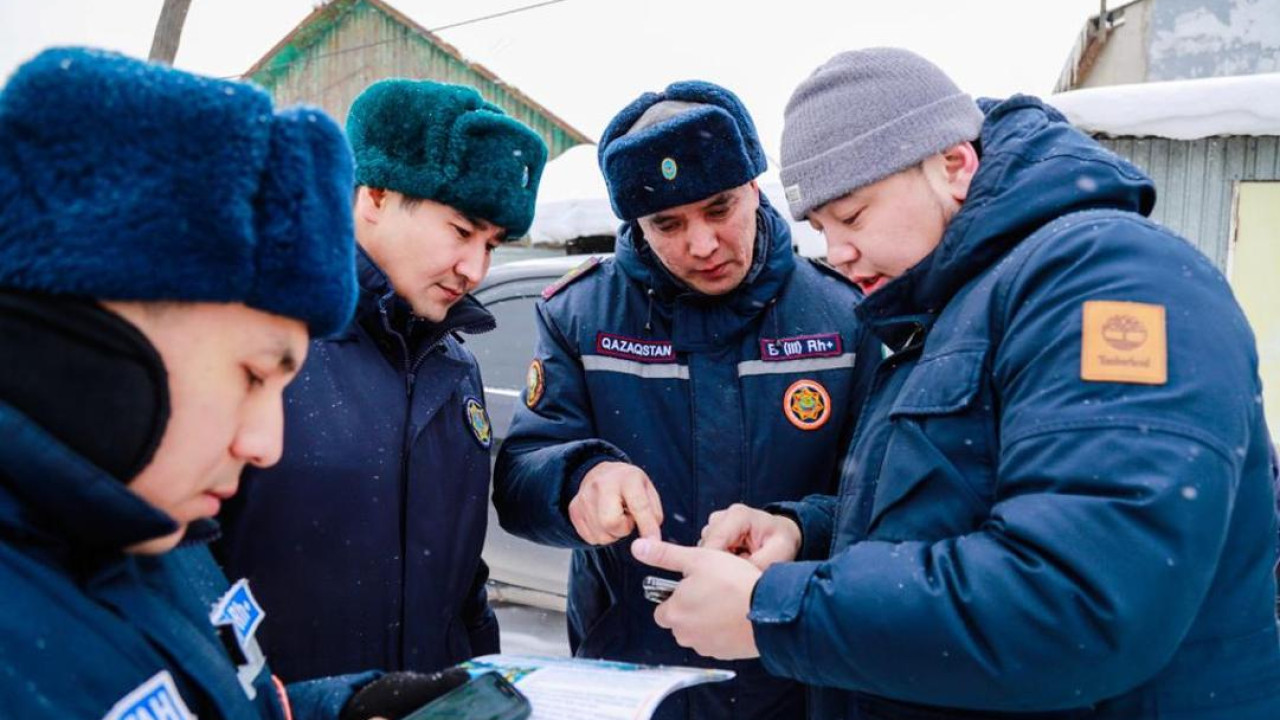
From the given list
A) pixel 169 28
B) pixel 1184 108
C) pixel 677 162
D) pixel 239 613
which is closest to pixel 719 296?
pixel 677 162

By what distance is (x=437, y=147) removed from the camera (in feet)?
6.00

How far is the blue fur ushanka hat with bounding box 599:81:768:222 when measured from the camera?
2.03 meters

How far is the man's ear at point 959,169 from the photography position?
1.48m

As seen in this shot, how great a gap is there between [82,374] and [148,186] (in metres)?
0.17

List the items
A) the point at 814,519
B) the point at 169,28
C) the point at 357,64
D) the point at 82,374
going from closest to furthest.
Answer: the point at 82,374, the point at 814,519, the point at 169,28, the point at 357,64

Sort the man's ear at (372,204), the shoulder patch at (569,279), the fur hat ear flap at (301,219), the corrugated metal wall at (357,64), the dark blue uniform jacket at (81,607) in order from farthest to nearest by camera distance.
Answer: the corrugated metal wall at (357,64) < the shoulder patch at (569,279) < the man's ear at (372,204) < the fur hat ear flap at (301,219) < the dark blue uniform jacket at (81,607)

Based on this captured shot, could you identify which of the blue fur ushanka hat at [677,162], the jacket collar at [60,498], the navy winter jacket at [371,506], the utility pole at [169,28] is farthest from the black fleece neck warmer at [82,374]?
the utility pole at [169,28]

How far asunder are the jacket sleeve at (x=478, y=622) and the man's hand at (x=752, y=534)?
545 millimetres

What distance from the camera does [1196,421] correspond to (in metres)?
1.03

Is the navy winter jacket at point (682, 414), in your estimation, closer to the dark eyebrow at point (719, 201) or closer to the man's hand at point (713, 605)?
the dark eyebrow at point (719, 201)

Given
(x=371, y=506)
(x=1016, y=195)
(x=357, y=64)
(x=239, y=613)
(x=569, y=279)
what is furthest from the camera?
(x=357, y=64)

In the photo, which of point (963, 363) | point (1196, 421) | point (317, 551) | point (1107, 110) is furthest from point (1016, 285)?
point (1107, 110)

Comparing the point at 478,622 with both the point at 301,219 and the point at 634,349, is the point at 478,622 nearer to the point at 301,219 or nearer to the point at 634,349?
the point at 634,349

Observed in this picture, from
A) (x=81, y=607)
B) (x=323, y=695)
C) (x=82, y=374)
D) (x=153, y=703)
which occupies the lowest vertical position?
(x=323, y=695)
